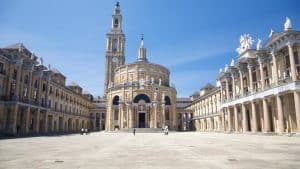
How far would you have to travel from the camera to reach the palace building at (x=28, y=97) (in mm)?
36969

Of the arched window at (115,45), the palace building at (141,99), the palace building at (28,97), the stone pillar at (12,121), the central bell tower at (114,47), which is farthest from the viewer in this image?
the arched window at (115,45)

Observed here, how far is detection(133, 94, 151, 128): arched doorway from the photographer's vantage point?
71.2 metres

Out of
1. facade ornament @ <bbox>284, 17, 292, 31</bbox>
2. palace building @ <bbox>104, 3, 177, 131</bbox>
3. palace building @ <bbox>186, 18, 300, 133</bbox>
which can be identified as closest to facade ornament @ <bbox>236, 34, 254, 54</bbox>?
palace building @ <bbox>186, 18, 300, 133</bbox>

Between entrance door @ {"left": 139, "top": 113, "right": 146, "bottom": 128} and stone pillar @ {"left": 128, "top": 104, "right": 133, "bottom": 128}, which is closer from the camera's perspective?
stone pillar @ {"left": 128, "top": 104, "right": 133, "bottom": 128}

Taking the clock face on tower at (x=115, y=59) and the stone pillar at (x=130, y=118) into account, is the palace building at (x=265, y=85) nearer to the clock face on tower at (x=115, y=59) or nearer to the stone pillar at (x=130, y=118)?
the stone pillar at (x=130, y=118)

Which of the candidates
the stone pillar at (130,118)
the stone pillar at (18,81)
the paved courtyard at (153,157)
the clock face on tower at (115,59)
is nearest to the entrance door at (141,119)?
the stone pillar at (130,118)

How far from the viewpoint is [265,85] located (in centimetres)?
3756

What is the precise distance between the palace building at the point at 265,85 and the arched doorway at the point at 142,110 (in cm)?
A: 2478

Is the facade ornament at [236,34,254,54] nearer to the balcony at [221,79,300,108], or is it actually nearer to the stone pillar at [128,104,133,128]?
the balcony at [221,79,300,108]

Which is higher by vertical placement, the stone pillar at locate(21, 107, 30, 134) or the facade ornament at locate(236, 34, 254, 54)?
the facade ornament at locate(236, 34, 254, 54)

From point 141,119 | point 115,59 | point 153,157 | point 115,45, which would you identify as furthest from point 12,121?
point 115,45

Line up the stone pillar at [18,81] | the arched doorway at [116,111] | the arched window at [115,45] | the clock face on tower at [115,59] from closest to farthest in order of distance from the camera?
the stone pillar at [18,81] < the arched doorway at [116,111] < the clock face on tower at [115,59] < the arched window at [115,45]

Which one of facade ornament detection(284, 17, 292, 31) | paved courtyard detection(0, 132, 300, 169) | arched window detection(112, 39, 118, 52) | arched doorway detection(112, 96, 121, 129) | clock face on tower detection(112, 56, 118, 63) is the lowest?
paved courtyard detection(0, 132, 300, 169)

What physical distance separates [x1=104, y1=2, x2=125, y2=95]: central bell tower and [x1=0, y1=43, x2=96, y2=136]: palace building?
120 ft
